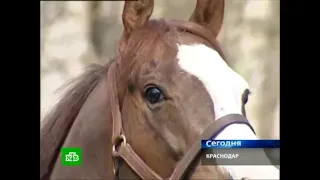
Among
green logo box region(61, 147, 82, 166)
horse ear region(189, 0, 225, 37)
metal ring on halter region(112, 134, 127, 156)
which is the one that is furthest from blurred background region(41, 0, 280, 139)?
metal ring on halter region(112, 134, 127, 156)

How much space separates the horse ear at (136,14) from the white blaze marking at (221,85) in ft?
0.32

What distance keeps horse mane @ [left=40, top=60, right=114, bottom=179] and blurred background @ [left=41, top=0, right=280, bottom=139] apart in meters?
0.08

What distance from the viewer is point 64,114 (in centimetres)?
115

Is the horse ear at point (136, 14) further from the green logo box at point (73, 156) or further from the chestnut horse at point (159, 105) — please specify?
the green logo box at point (73, 156)

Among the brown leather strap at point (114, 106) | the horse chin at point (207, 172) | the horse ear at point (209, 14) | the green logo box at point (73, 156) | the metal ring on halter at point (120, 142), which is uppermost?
the horse ear at point (209, 14)

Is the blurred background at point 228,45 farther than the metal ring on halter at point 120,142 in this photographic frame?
Yes

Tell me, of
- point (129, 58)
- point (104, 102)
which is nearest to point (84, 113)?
point (104, 102)

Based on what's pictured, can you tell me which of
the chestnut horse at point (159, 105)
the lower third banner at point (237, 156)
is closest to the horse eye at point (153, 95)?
the chestnut horse at point (159, 105)

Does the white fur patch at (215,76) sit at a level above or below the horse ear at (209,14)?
below

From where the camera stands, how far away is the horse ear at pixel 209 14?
111 centimetres

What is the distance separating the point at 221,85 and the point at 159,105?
4.7 inches

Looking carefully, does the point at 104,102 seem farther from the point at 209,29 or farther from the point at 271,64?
the point at 271,64

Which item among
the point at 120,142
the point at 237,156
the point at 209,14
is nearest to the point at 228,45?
the point at 209,14

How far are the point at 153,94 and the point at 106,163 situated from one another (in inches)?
7.0
